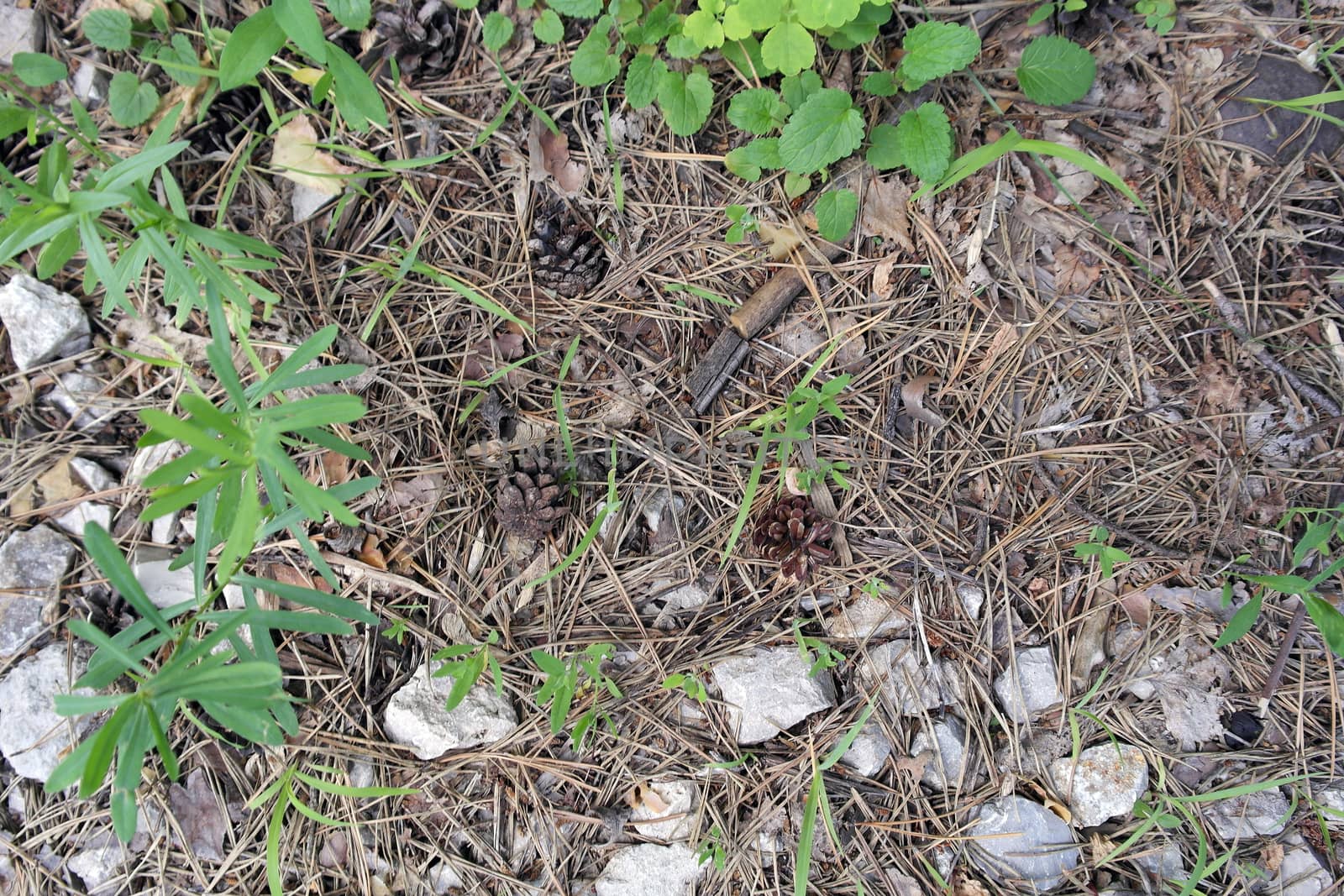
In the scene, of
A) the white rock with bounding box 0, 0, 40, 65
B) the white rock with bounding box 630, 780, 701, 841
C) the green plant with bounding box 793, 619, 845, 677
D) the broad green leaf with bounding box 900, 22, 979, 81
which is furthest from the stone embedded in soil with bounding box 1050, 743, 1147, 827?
the white rock with bounding box 0, 0, 40, 65

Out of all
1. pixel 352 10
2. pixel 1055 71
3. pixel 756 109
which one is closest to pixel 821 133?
pixel 756 109

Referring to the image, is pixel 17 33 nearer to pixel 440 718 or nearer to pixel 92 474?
pixel 92 474

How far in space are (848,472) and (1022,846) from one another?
3.77 feet

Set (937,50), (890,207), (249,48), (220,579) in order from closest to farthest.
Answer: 1. (220,579)
2. (249,48)
3. (937,50)
4. (890,207)

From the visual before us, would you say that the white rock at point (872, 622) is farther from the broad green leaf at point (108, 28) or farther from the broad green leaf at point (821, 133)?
the broad green leaf at point (108, 28)

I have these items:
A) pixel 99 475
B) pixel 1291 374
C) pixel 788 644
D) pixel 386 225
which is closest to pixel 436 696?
pixel 788 644

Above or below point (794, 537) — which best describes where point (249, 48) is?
above

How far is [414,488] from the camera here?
223 cm

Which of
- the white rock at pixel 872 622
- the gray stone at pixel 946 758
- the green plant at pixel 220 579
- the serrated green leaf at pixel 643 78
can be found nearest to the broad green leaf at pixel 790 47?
the serrated green leaf at pixel 643 78

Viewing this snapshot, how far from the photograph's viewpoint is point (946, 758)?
2.17 m

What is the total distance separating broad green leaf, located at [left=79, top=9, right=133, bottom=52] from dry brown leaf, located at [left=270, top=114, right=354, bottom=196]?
0.50m

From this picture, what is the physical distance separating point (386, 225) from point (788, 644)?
67.6 inches

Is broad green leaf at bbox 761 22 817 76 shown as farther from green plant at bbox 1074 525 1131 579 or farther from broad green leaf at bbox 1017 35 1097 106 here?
green plant at bbox 1074 525 1131 579

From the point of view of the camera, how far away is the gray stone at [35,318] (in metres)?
2.24
